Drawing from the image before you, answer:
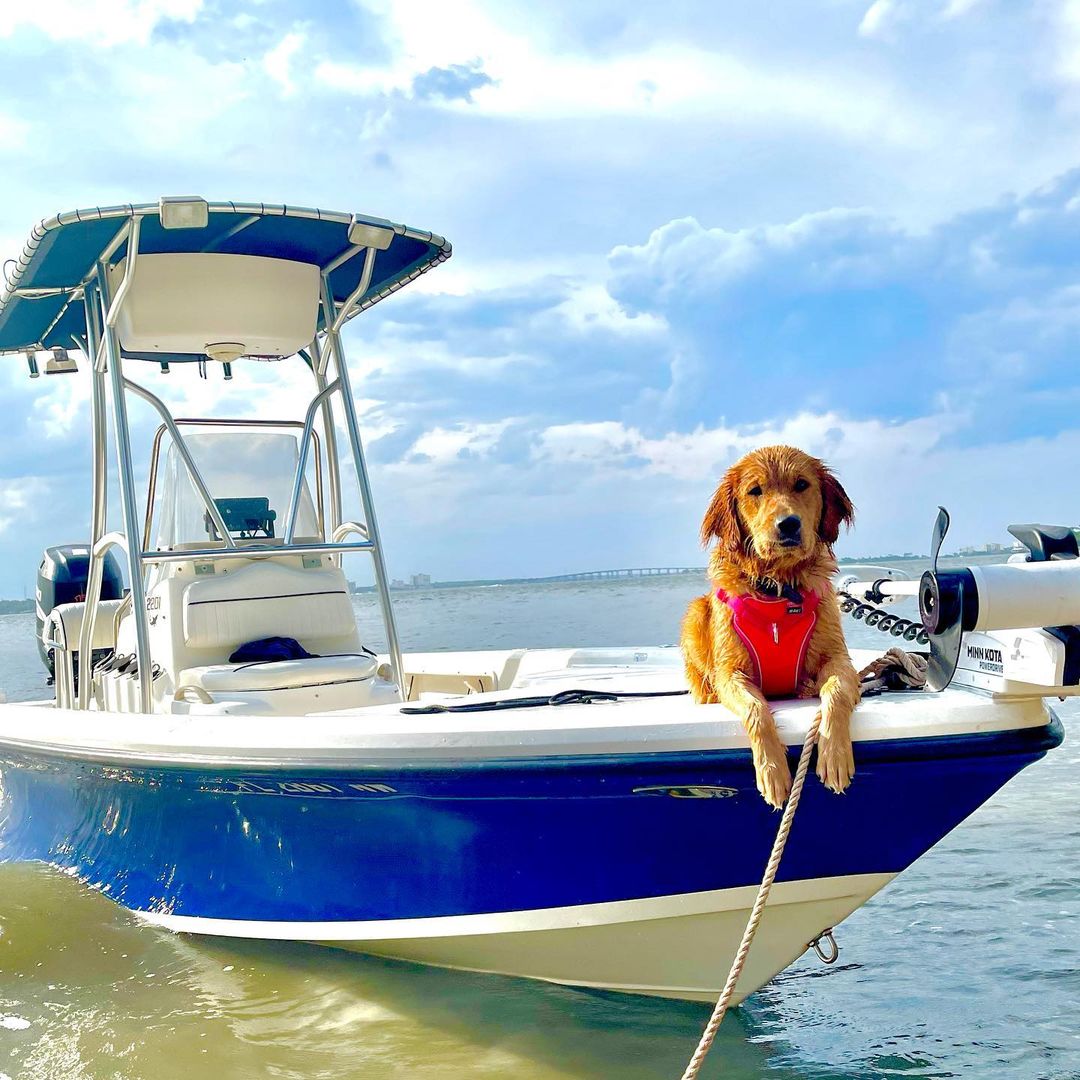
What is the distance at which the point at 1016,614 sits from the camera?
2818mm

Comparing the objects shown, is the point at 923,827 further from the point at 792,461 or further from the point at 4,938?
the point at 4,938

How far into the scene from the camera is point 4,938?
4.93m

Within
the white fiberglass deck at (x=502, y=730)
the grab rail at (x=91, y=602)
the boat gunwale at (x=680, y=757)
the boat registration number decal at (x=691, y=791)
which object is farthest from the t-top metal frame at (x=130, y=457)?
the boat registration number decal at (x=691, y=791)

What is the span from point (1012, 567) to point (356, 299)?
11.7 ft

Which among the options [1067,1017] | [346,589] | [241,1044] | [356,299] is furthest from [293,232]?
[1067,1017]

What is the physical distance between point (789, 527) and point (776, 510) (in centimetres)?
6

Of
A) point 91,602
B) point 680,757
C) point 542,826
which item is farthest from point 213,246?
point 680,757

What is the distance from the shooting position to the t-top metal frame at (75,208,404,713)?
4.68 metres

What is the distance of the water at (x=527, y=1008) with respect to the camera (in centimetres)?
347

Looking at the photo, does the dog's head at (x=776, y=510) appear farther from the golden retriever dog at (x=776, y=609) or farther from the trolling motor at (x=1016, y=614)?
the trolling motor at (x=1016, y=614)

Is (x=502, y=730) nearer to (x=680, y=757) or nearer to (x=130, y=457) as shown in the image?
(x=680, y=757)

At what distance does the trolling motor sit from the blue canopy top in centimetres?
299

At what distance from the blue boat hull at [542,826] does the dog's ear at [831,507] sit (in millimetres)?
586

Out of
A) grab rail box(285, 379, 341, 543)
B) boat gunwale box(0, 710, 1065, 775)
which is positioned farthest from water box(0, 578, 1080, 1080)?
grab rail box(285, 379, 341, 543)
